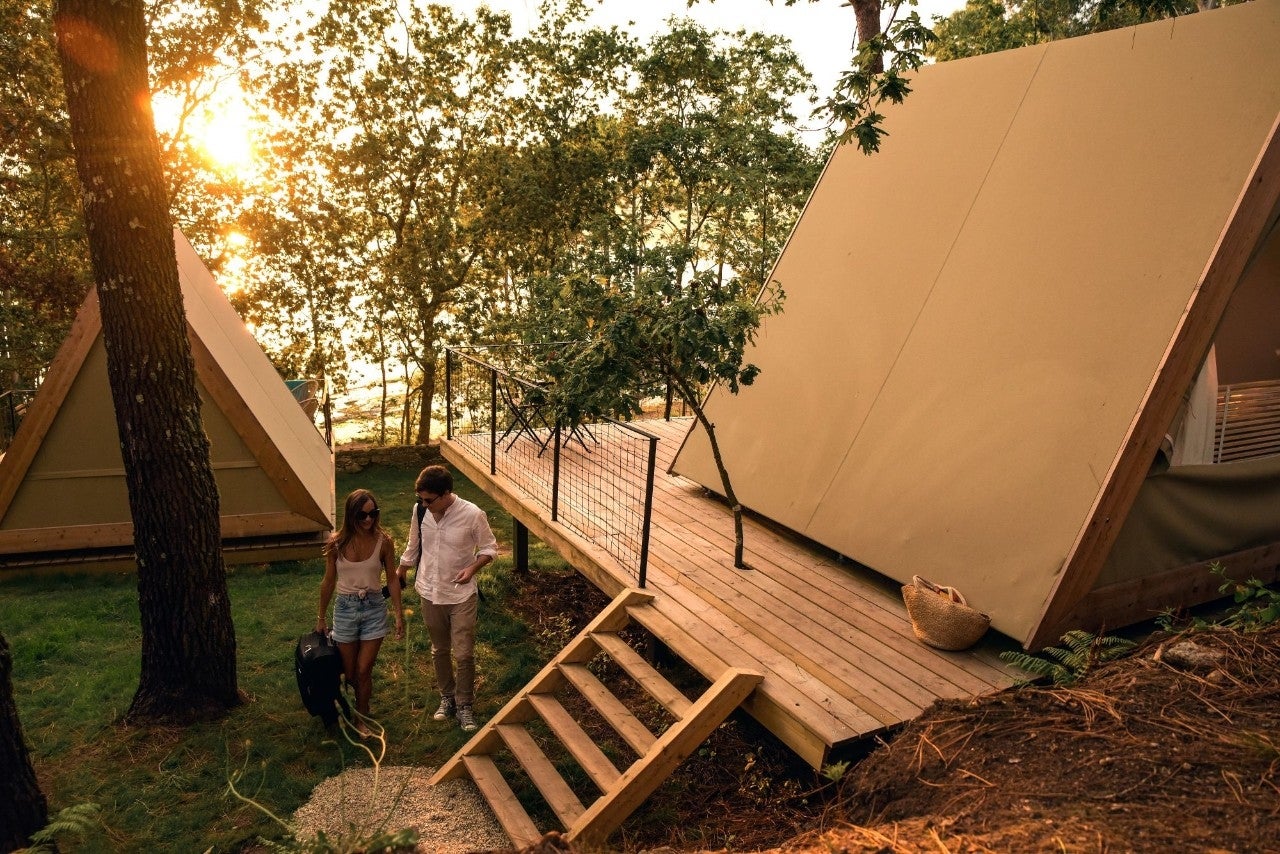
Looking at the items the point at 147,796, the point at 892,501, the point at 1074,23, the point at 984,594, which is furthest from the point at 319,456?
the point at 1074,23

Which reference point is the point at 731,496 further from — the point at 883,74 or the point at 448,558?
the point at 883,74

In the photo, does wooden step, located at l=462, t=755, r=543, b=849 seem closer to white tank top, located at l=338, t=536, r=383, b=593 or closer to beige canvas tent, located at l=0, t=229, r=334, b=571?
white tank top, located at l=338, t=536, r=383, b=593

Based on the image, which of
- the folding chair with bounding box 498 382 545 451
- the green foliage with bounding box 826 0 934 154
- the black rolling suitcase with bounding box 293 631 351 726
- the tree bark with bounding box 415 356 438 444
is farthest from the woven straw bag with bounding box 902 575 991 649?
the tree bark with bounding box 415 356 438 444

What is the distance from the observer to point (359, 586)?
4.96m

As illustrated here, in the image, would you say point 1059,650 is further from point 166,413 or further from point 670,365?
point 166,413

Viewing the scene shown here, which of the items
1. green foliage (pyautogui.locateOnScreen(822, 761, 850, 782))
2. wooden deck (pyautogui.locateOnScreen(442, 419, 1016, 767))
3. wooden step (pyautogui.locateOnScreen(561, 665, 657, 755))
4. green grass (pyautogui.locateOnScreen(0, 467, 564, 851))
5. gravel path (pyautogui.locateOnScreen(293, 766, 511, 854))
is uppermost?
wooden deck (pyautogui.locateOnScreen(442, 419, 1016, 767))

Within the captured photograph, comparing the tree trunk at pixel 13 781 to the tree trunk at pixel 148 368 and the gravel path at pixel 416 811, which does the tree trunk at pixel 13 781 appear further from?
the tree trunk at pixel 148 368

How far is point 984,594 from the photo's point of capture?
14.8ft

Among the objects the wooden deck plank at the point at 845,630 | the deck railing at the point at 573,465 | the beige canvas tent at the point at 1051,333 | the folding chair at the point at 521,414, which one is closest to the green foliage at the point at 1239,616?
the beige canvas tent at the point at 1051,333

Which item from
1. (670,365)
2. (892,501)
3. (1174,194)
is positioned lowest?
(892,501)

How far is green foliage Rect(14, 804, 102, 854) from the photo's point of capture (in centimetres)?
301

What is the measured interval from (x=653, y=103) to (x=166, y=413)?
1094cm

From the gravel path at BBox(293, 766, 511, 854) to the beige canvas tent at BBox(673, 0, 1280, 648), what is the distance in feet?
8.87

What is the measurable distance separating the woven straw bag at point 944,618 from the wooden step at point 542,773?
1999 mm
